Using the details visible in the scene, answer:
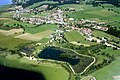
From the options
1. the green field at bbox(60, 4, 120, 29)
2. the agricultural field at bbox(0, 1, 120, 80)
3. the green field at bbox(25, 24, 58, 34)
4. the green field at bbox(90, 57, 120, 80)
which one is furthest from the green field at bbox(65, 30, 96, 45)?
the green field at bbox(90, 57, 120, 80)

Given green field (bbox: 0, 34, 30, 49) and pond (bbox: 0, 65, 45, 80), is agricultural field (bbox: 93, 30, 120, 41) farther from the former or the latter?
pond (bbox: 0, 65, 45, 80)

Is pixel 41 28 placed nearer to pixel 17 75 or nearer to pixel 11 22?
pixel 11 22

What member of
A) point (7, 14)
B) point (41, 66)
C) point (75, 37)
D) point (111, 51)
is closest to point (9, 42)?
point (75, 37)

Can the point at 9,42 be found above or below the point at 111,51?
below

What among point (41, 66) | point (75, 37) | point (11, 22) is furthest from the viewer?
point (11, 22)

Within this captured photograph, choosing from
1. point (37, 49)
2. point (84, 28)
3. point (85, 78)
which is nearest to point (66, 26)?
point (84, 28)

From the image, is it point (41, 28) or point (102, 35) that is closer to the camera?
point (102, 35)
